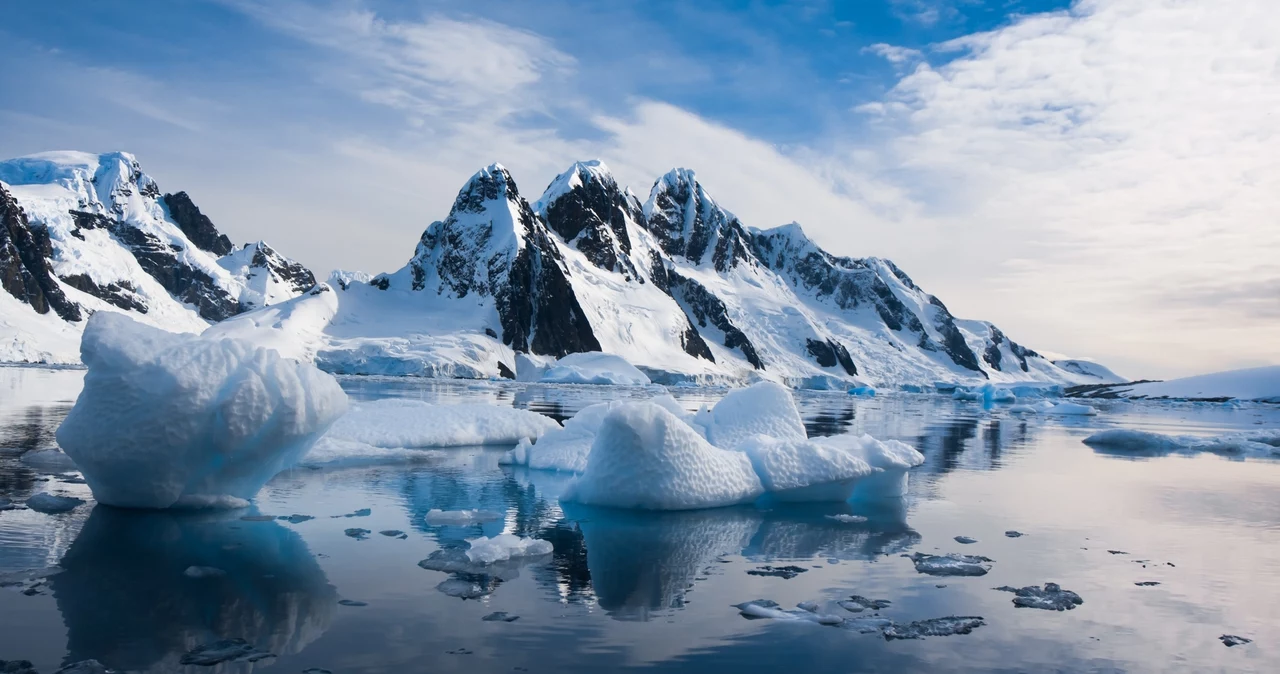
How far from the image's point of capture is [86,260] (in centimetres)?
15100

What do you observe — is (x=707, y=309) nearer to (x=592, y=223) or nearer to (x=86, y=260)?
(x=592, y=223)

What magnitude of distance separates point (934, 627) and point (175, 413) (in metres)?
7.78

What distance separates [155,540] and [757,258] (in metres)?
169

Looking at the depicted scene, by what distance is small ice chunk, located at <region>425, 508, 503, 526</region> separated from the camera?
990cm

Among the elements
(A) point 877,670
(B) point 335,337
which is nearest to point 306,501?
(A) point 877,670

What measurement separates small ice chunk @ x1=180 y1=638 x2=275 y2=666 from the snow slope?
295 ft

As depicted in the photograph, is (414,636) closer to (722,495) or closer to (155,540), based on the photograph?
(155,540)

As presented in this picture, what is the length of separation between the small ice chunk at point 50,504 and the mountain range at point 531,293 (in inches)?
2430

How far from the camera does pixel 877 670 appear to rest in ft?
18.2

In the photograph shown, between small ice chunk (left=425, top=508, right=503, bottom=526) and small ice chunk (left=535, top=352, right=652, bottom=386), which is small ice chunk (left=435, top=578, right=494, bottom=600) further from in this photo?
small ice chunk (left=535, top=352, right=652, bottom=386)

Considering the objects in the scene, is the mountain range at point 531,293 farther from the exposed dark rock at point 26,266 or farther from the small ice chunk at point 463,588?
the small ice chunk at point 463,588

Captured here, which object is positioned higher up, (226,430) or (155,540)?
(226,430)

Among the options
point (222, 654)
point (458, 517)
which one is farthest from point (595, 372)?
point (222, 654)

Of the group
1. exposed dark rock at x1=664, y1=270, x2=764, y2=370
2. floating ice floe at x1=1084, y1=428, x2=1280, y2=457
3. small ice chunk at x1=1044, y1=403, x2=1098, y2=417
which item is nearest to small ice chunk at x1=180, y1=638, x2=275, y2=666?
floating ice floe at x1=1084, y1=428, x2=1280, y2=457
